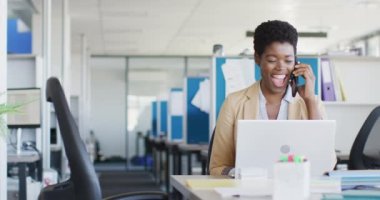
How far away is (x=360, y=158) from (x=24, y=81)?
3620mm

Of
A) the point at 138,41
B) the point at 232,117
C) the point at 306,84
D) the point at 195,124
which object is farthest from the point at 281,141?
the point at 138,41

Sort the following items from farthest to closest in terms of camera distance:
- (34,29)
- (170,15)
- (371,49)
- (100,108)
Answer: (100,108) < (371,49) < (170,15) < (34,29)

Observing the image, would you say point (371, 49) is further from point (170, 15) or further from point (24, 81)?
point (24, 81)

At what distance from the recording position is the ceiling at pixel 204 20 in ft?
27.5

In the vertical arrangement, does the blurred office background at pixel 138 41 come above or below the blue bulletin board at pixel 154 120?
above

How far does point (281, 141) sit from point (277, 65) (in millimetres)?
652

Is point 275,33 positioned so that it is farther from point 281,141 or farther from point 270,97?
point 281,141

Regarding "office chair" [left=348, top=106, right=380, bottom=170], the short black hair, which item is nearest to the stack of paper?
the short black hair

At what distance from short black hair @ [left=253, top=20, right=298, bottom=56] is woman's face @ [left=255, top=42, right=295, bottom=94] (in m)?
0.02

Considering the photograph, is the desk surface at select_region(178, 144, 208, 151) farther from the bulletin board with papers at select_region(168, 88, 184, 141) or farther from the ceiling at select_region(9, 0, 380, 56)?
the bulletin board with papers at select_region(168, 88, 184, 141)

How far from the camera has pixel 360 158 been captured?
3.16 meters

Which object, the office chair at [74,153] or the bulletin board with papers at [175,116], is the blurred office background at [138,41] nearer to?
the bulletin board with papers at [175,116]

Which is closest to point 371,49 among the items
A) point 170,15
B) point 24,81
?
point 170,15

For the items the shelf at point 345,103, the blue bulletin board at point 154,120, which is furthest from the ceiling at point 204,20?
the shelf at point 345,103
